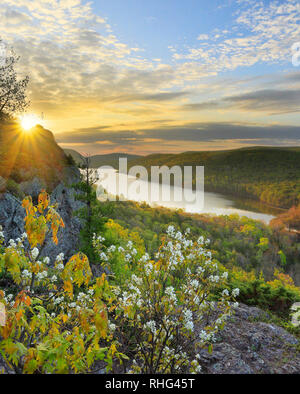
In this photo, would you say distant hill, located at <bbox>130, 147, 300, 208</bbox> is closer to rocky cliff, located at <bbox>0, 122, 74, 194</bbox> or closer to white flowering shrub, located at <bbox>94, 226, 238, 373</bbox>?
rocky cliff, located at <bbox>0, 122, 74, 194</bbox>

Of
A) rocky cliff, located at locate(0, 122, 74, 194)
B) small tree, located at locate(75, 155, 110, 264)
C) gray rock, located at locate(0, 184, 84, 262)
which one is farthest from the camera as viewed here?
rocky cliff, located at locate(0, 122, 74, 194)

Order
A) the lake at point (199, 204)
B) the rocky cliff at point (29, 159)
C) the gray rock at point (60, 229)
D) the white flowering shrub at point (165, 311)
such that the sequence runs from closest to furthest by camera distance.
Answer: the white flowering shrub at point (165, 311)
the gray rock at point (60, 229)
the rocky cliff at point (29, 159)
the lake at point (199, 204)

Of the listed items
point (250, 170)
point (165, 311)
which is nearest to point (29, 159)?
point (165, 311)

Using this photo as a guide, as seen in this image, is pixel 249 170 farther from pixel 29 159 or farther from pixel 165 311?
pixel 165 311

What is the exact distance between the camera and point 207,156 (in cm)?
13938

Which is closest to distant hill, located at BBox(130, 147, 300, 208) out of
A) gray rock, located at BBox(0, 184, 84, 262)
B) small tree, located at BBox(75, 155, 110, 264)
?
gray rock, located at BBox(0, 184, 84, 262)

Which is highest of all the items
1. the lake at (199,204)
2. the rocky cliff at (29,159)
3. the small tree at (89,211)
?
the rocky cliff at (29,159)

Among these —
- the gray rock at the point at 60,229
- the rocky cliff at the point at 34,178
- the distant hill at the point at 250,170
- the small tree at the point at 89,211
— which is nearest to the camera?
the gray rock at the point at 60,229

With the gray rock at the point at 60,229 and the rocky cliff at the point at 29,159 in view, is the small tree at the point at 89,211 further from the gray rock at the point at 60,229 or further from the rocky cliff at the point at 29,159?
the rocky cliff at the point at 29,159

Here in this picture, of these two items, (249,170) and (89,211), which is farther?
(249,170)

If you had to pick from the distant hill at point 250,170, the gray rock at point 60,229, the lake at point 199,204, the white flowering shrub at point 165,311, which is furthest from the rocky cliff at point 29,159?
the distant hill at point 250,170

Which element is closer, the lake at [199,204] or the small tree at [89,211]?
the small tree at [89,211]

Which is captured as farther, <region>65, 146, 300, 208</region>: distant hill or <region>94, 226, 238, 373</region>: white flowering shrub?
<region>65, 146, 300, 208</region>: distant hill
